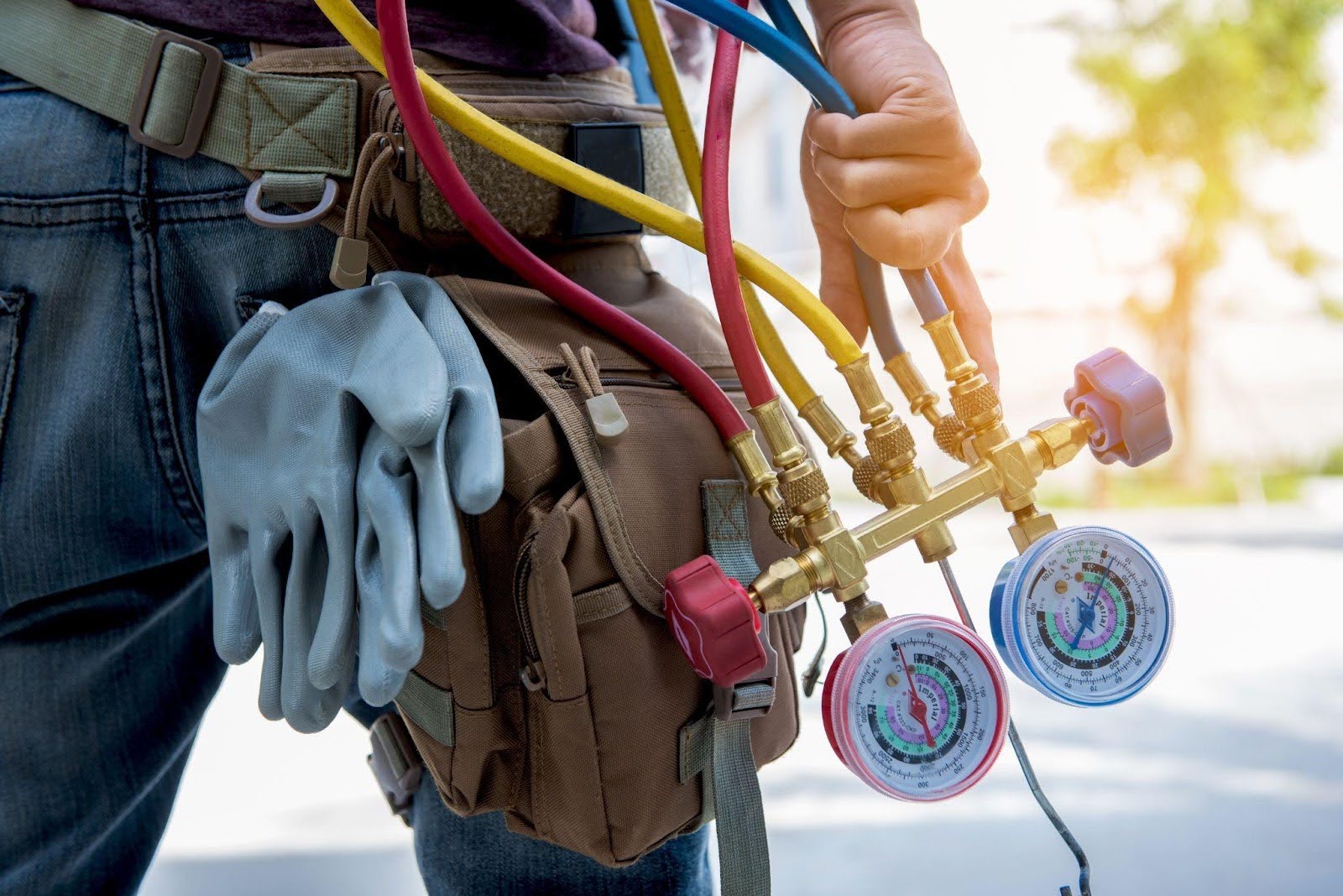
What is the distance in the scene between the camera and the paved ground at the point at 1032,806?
161cm

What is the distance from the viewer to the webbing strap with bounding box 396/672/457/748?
54cm

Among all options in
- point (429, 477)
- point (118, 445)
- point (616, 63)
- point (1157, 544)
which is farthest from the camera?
point (1157, 544)

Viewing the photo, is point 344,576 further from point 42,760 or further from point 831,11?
point 831,11

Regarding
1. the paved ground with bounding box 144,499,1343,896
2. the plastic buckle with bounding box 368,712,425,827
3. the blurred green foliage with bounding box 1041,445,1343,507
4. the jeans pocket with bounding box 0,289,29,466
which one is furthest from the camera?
the blurred green foliage with bounding box 1041,445,1343,507

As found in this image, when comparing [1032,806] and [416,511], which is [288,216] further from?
[1032,806]

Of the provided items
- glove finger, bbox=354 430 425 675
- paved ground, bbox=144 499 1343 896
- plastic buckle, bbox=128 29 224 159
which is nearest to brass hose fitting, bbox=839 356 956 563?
glove finger, bbox=354 430 425 675

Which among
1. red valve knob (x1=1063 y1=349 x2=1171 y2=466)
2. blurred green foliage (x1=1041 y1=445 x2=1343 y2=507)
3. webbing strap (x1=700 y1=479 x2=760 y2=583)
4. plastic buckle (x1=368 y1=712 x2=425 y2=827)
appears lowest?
blurred green foliage (x1=1041 y1=445 x2=1343 y2=507)

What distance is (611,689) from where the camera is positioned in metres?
0.53

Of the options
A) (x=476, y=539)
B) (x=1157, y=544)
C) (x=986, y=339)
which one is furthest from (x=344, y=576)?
(x=1157, y=544)

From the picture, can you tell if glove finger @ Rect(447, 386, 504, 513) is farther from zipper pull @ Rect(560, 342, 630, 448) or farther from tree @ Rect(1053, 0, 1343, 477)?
tree @ Rect(1053, 0, 1343, 477)

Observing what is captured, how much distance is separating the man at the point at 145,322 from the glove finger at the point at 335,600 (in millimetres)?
147

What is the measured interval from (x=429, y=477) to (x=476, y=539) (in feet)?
0.17

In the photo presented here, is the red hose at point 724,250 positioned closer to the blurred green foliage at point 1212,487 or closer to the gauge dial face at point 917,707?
the gauge dial face at point 917,707

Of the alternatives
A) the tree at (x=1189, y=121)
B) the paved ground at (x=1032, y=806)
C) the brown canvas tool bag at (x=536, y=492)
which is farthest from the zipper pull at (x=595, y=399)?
the tree at (x=1189, y=121)
